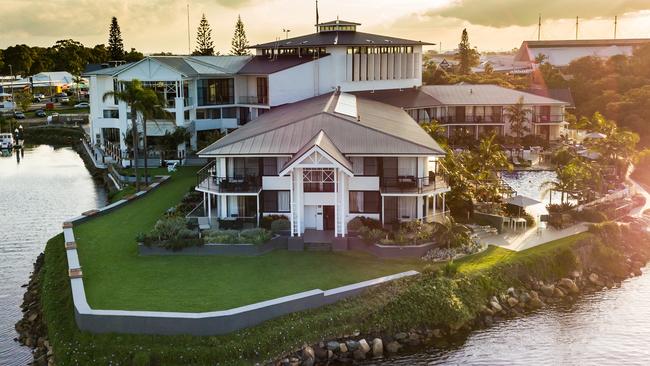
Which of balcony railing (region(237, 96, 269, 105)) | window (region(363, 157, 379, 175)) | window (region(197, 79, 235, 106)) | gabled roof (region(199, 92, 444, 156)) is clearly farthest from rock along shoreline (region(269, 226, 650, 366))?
window (region(197, 79, 235, 106))

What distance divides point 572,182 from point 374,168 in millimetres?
12534

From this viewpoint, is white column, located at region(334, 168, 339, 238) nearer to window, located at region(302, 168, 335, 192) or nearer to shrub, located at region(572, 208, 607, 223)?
window, located at region(302, 168, 335, 192)

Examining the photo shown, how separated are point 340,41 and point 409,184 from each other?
2631 centimetres

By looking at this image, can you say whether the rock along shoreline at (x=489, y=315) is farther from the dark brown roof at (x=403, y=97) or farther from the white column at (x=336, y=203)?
the dark brown roof at (x=403, y=97)

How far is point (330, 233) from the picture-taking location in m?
36.9

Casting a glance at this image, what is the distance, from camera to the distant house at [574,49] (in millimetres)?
120875

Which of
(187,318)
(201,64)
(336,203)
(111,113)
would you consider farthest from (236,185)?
(111,113)

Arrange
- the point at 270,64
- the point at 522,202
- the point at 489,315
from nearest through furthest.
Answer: the point at 489,315
the point at 522,202
the point at 270,64

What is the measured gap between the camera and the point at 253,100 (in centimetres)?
6262

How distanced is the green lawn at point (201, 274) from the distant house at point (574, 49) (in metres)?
96.1

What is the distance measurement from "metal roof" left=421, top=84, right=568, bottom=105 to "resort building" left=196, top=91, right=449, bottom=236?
27.4 m

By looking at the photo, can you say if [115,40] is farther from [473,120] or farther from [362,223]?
[362,223]

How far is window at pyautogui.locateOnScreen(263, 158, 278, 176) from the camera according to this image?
38969mm

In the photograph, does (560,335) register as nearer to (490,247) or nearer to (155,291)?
(490,247)
